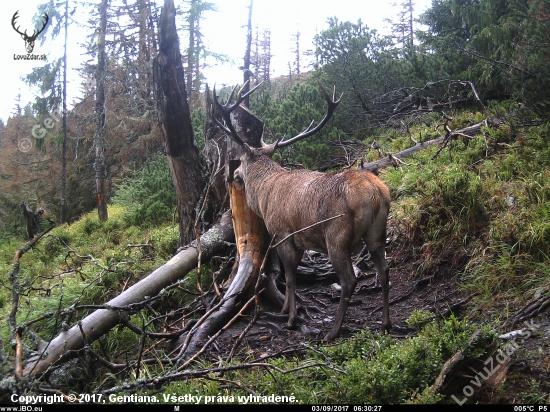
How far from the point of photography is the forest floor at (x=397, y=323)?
9.04 feet

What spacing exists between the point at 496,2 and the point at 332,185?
24.5 ft

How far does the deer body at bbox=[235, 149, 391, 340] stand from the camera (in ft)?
13.2

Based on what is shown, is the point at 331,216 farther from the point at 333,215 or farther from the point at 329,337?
the point at 329,337

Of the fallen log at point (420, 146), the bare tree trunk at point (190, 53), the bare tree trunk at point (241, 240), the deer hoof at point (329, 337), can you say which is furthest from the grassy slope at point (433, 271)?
the bare tree trunk at point (190, 53)

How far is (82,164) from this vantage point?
19516mm

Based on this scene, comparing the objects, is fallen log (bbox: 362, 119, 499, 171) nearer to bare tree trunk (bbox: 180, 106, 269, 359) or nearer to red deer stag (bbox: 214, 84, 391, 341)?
bare tree trunk (bbox: 180, 106, 269, 359)

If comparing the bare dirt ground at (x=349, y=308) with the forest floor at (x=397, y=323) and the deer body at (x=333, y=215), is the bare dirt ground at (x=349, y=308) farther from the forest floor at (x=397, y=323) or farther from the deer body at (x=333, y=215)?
the deer body at (x=333, y=215)

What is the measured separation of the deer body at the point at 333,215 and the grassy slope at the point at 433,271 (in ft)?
2.15

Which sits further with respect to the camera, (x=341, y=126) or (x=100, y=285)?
(x=341, y=126)

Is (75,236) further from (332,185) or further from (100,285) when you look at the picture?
(332,185)

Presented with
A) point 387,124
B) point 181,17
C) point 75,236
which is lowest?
point 75,236

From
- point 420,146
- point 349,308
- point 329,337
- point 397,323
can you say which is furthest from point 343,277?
point 420,146

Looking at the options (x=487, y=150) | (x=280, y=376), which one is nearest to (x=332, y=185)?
(x=280, y=376)

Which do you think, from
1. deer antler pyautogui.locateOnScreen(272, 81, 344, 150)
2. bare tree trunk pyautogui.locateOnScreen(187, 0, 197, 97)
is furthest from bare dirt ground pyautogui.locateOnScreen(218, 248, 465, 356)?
bare tree trunk pyautogui.locateOnScreen(187, 0, 197, 97)
